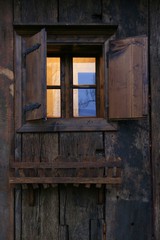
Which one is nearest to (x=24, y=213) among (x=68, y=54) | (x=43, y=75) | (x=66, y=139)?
(x=66, y=139)

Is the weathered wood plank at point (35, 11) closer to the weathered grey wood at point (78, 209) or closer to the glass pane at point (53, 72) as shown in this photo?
the glass pane at point (53, 72)

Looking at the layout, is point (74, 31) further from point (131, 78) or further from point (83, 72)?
point (131, 78)

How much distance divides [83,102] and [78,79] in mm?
246

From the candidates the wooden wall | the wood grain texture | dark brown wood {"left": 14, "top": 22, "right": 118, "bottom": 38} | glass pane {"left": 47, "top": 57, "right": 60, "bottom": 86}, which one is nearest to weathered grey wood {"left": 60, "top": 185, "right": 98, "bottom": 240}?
the wooden wall

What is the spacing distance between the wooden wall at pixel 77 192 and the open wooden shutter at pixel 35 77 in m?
0.21

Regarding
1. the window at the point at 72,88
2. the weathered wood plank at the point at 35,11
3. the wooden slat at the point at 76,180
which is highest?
the weathered wood plank at the point at 35,11

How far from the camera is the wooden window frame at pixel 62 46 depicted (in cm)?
335

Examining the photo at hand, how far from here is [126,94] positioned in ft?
10.4

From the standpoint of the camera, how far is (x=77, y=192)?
3.38 meters

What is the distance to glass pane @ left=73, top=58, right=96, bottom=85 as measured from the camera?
358cm

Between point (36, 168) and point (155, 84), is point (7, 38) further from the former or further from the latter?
point (155, 84)

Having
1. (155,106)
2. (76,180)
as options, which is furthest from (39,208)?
(155,106)

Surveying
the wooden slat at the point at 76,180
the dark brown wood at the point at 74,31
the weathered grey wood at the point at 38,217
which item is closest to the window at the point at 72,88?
the dark brown wood at the point at 74,31

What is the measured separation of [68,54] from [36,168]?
4.07ft
